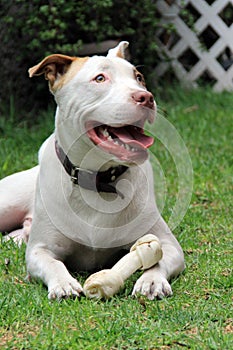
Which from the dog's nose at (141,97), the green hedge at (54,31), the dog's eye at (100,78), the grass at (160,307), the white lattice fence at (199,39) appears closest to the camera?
the grass at (160,307)

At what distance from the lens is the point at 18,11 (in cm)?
665

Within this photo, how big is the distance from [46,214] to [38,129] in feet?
10.5

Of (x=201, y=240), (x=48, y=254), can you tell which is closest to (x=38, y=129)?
(x=201, y=240)

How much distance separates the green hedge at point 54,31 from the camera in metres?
6.54

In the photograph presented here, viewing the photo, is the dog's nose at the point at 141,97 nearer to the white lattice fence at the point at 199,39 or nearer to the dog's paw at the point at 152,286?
the dog's paw at the point at 152,286

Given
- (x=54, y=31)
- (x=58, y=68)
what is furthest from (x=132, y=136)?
(x=54, y=31)

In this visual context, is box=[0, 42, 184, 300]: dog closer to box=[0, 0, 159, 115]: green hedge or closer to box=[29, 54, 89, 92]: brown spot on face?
box=[29, 54, 89, 92]: brown spot on face

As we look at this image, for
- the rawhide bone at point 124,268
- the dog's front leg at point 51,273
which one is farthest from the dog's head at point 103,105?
the dog's front leg at point 51,273

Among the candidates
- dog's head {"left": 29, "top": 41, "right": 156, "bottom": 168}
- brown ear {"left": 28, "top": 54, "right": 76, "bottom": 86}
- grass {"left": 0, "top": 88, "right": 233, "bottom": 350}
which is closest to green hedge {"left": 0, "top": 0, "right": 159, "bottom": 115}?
grass {"left": 0, "top": 88, "right": 233, "bottom": 350}

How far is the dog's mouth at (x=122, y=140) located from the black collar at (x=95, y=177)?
0.63 feet

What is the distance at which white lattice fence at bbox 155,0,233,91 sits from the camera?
754cm

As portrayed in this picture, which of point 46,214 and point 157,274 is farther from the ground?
point 157,274

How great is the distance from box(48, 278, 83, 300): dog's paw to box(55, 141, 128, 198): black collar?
0.47 meters

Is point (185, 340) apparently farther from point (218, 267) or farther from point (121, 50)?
point (121, 50)
